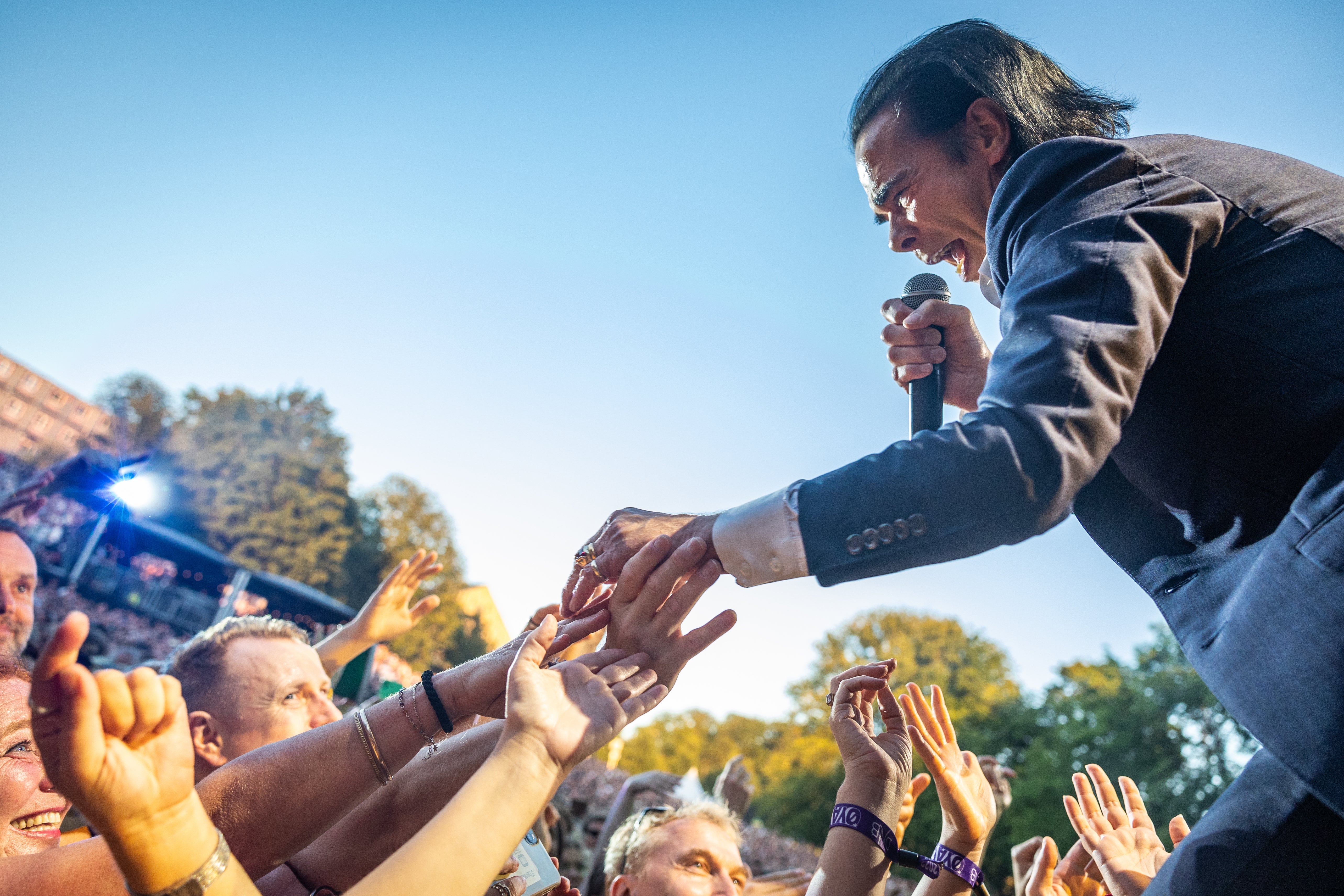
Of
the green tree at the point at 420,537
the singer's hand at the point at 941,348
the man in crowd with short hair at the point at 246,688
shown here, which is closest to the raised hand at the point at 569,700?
the singer's hand at the point at 941,348

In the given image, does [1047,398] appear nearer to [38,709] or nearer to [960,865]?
[38,709]

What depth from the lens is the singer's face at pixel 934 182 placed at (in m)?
2.17

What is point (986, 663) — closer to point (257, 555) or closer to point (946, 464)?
point (257, 555)

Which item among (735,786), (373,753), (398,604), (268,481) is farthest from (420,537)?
(373,753)

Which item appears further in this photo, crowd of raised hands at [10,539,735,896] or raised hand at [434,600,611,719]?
raised hand at [434,600,611,719]

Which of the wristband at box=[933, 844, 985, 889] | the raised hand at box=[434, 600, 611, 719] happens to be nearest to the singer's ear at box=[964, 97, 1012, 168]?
the raised hand at box=[434, 600, 611, 719]

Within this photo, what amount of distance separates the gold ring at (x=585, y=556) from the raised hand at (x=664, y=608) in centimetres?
11

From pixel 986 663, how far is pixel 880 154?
37.8m

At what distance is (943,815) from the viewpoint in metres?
3.06

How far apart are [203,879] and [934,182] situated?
2.34 meters

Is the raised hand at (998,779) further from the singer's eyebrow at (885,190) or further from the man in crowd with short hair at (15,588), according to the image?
the man in crowd with short hair at (15,588)

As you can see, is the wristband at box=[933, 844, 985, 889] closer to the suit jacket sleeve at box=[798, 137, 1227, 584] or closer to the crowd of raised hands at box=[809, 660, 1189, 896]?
the crowd of raised hands at box=[809, 660, 1189, 896]

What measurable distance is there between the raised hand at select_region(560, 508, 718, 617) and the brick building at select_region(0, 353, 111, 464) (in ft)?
153

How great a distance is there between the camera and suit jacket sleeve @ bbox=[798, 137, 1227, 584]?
4.47ft
